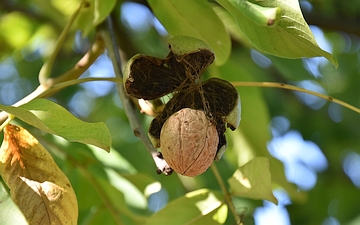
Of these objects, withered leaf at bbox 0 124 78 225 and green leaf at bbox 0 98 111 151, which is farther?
withered leaf at bbox 0 124 78 225

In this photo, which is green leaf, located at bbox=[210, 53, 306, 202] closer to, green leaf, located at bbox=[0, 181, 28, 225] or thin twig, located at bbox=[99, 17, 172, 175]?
thin twig, located at bbox=[99, 17, 172, 175]

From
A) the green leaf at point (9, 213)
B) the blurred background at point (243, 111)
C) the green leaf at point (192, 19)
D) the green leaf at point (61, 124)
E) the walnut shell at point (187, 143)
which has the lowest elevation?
the blurred background at point (243, 111)

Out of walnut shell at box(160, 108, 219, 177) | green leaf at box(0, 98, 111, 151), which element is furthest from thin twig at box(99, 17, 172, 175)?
green leaf at box(0, 98, 111, 151)

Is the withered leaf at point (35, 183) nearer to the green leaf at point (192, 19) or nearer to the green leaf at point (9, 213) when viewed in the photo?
the green leaf at point (9, 213)

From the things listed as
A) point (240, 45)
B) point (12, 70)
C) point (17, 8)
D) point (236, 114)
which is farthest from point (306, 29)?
point (12, 70)

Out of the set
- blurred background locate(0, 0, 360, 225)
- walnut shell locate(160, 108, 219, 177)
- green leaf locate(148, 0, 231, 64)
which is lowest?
blurred background locate(0, 0, 360, 225)

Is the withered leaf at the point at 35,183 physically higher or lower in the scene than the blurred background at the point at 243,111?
higher

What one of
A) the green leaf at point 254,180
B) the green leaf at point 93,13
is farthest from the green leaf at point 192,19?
the green leaf at point 254,180
